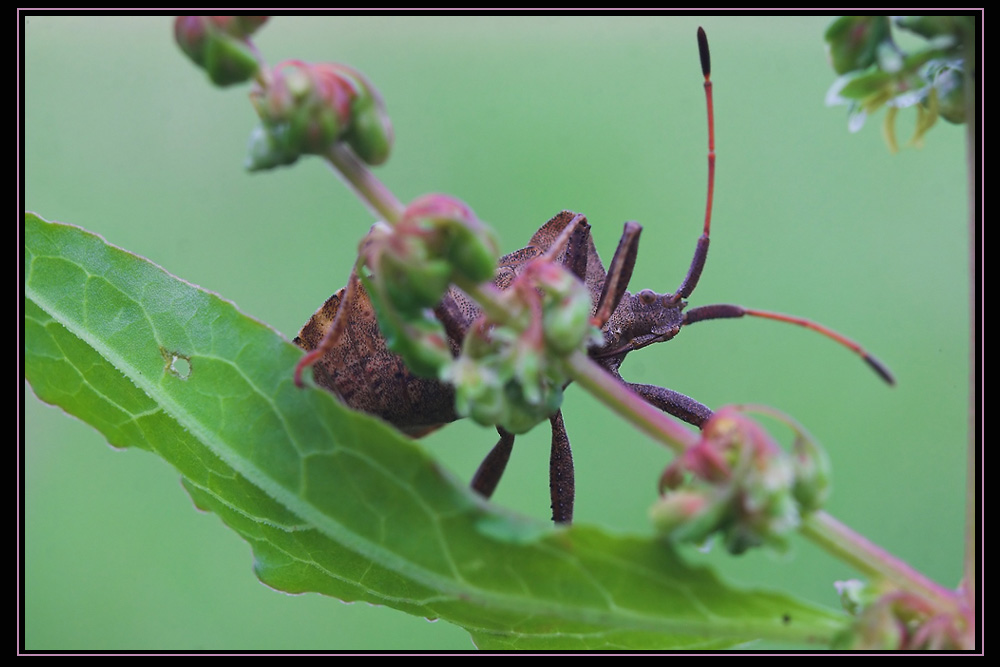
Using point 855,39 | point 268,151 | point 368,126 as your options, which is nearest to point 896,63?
point 855,39

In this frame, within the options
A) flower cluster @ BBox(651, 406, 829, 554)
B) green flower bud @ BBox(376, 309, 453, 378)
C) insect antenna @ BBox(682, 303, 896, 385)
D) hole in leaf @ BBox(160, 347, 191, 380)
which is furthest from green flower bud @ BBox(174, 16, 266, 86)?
insect antenna @ BBox(682, 303, 896, 385)

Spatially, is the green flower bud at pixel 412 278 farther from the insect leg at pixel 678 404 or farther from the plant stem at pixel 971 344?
the insect leg at pixel 678 404

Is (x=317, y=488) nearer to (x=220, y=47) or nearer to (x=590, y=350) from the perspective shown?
(x=220, y=47)

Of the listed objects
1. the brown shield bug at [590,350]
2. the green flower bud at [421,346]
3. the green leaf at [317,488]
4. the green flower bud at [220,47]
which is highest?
the brown shield bug at [590,350]

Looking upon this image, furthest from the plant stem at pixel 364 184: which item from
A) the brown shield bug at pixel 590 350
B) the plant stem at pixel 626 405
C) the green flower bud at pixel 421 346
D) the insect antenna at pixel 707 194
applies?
the insect antenna at pixel 707 194

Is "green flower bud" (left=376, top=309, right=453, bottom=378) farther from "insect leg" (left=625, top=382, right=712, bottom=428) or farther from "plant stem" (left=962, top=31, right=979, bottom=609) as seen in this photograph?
"insect leg" (left=625, top=382, right=712, bottom=428)

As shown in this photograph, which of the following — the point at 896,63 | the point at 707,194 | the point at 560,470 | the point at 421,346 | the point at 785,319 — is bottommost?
the point at 421,346
